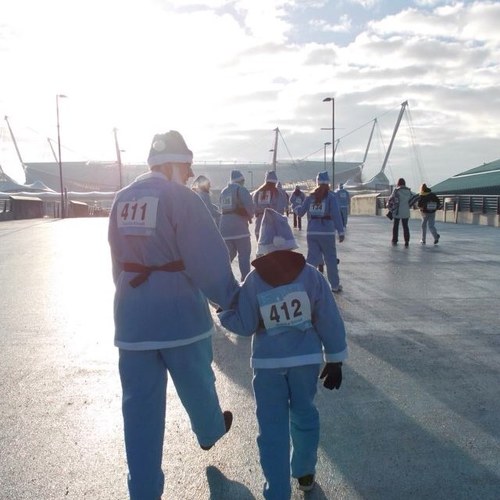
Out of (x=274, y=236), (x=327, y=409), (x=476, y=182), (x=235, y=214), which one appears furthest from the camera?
(x=476, y=182)

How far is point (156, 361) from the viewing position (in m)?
2.98

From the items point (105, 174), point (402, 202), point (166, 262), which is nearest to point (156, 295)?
point (166, 262)

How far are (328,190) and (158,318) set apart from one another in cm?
591

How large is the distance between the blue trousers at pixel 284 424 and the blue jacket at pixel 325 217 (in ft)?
17.5

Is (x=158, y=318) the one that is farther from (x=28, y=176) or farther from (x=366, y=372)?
(x=28, y=176)

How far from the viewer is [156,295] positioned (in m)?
2.90

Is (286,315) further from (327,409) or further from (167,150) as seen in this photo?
(327,409)

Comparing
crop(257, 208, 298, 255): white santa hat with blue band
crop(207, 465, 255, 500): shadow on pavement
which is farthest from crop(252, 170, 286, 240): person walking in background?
crop(207, 465, 255, 500): shadow on pavement

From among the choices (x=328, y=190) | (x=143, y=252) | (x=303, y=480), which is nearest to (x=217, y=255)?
(x=143, y=252)

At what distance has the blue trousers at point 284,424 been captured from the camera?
9.62ft

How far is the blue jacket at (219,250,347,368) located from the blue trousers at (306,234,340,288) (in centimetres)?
524

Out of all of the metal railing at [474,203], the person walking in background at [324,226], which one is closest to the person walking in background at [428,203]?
the person walking in background at [324,226]

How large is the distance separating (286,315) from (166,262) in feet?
2.09

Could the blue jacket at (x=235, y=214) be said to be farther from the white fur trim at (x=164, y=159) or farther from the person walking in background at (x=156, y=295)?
the person walking in background at (x=156, y=295)
